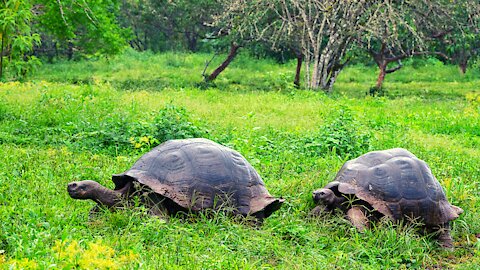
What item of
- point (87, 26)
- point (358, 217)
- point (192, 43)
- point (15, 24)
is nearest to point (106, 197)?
point (358, 217)

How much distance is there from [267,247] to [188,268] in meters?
0.83

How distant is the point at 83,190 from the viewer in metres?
4.85

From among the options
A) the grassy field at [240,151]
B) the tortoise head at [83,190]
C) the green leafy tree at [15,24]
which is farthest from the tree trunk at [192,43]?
the tortoise head at [83,190]

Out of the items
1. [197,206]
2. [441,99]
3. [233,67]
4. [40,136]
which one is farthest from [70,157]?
[233,67]

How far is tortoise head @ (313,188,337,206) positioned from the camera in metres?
5.32

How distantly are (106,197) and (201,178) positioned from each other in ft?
2.31

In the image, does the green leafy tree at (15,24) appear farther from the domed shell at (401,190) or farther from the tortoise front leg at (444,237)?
the tortoise front leg at (444,237)

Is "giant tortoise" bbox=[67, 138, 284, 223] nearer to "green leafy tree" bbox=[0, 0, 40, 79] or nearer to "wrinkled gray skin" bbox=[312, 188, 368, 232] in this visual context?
"wrinkled gray skin" bbox=[312, 188, 368, 232]

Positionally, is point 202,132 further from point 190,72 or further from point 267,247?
point 190,72

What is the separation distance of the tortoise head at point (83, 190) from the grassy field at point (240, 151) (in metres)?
0.16

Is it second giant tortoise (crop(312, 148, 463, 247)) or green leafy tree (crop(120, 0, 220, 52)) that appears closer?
second giant tortoise (crop(312, 148, 463, 247))

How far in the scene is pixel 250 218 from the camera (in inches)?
199

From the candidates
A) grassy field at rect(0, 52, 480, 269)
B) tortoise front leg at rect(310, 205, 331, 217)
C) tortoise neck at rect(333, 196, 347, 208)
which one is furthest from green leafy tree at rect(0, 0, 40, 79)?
tortoise neck at rect(333, 196, 347, 208)

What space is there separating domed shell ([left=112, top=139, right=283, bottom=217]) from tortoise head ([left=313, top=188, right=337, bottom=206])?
0.33 m
